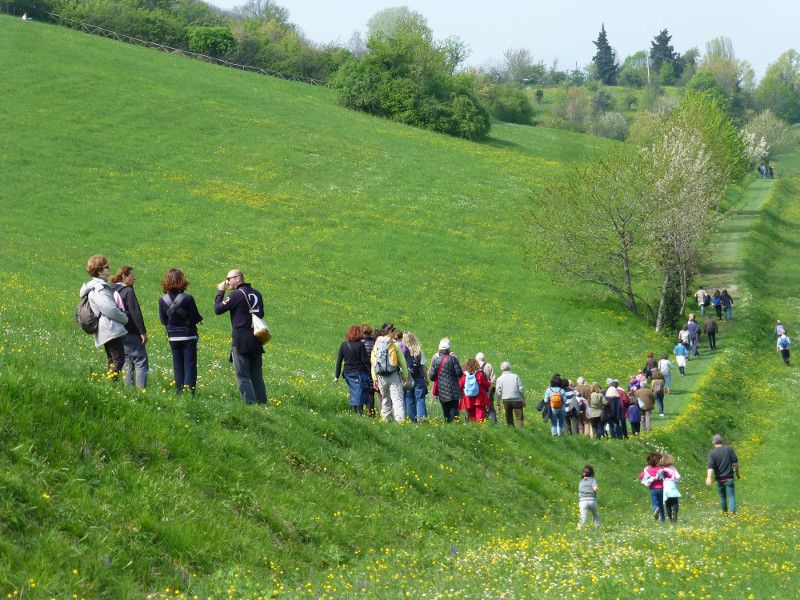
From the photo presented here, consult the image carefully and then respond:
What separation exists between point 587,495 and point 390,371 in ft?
14.6

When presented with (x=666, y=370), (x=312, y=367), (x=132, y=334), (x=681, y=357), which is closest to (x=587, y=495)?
(x=132, y=334)

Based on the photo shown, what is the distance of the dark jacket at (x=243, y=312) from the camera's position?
15.8 meters

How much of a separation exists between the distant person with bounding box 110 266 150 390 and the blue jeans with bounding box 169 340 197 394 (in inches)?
21.7

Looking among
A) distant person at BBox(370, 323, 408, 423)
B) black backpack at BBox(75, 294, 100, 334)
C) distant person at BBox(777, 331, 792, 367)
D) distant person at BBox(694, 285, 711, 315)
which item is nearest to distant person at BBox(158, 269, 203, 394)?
black backpack at BBox(75, 294, 100, 334)

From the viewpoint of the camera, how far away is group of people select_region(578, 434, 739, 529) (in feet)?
58.3

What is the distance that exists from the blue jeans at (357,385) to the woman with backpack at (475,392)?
3.36 metres

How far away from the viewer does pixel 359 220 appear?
5547cm

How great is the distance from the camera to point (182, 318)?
49.2 feet

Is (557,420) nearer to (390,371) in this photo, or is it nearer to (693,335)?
(390,371)

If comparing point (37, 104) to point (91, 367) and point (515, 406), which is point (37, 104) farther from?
point (91, 367)

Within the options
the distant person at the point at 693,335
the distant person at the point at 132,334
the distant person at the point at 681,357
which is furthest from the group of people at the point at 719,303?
the distant person at the point at 132,334

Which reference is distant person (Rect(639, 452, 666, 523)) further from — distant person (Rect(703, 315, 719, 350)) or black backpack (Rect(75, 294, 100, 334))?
distant person (Rect(703, 315, 719, 350))

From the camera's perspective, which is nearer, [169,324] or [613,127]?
[169,324]

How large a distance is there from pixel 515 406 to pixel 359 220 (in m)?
33.1
